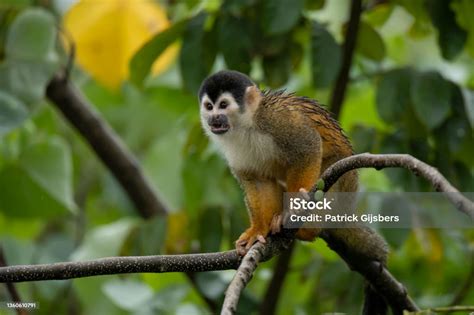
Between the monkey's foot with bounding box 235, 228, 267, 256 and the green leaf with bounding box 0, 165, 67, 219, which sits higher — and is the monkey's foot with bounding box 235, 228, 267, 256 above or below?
above

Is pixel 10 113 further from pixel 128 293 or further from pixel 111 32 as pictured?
pixel 111 32

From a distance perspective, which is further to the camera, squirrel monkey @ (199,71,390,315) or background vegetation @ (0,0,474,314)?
background vegetation @ (0,0,474,314)

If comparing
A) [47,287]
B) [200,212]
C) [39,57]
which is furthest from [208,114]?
[47,287]

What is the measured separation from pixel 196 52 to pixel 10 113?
960 millimetres

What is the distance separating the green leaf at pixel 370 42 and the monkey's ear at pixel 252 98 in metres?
1.14

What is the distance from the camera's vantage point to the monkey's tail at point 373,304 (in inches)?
136

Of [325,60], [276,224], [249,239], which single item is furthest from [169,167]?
[276,224]

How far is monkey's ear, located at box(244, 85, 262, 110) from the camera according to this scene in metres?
3.67

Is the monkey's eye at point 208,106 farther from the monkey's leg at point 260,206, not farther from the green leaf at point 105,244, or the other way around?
the green leaf at point 105,244

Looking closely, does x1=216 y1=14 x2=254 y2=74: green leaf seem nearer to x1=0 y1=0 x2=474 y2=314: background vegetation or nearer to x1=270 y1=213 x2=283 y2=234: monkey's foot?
x1=0 y1=0 x2=474 y2=314: background vegetation

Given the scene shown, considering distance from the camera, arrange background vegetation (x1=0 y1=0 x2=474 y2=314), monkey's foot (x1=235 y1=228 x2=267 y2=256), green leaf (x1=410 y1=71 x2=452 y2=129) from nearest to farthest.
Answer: monkey's foot (x1=235 y1=228 x2=267 y2=256), green leaf (x1=410 y1=71 x2=452 y2=129), background vegetation (x1=0 y1=0 x2=474 y2=314)

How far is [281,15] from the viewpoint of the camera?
4.09 m

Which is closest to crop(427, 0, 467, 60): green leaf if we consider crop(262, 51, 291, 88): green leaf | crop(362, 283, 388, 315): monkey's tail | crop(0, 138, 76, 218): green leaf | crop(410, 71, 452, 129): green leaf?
crop(410, 71, 452, 129): green leaf

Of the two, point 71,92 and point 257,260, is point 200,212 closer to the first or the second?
point 71,92
